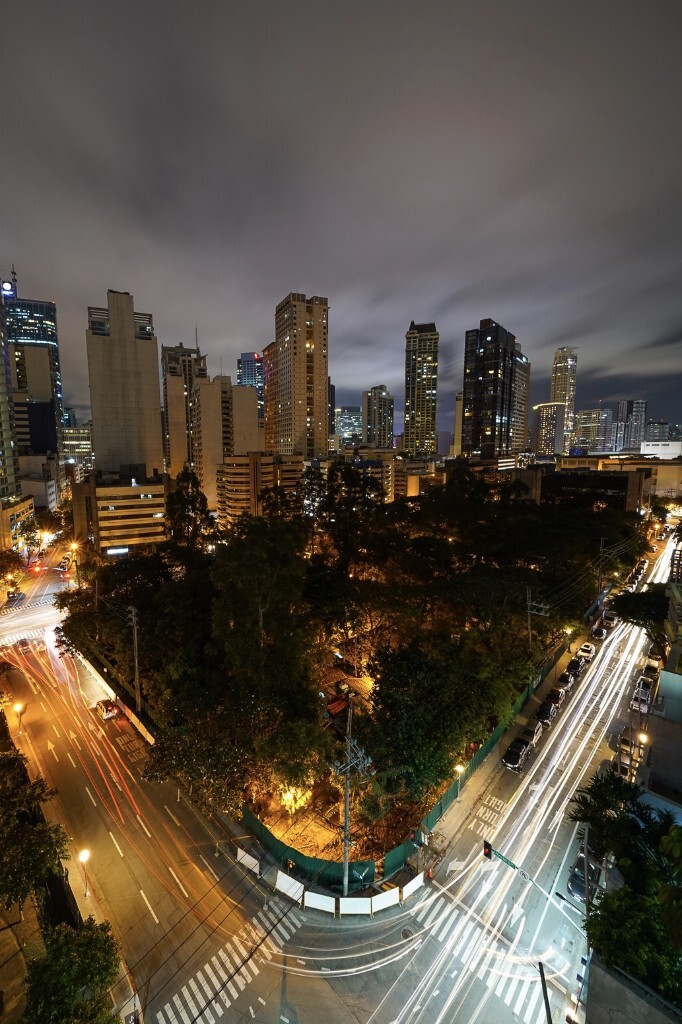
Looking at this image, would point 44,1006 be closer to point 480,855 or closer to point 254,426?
point 480,855

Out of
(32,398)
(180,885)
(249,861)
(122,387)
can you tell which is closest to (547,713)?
(249,861)

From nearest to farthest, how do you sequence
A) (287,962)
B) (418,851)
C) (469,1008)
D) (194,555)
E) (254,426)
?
1. (469,1008)
2. (287,962)
3. (418,851)
4. (194,555)
5. (254,426)

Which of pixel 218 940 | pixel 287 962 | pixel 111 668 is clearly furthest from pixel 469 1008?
pixel 111 668

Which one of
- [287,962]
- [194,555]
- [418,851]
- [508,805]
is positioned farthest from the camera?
[194,555]

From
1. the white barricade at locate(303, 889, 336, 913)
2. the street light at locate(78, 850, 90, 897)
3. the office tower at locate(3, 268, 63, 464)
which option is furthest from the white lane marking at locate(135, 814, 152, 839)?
the office tower at locate(3, 268, 63, 464)

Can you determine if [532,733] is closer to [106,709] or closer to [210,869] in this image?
[210,869]

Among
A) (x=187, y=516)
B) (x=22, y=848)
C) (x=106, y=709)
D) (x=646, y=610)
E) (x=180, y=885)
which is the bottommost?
(x=180, y=885)

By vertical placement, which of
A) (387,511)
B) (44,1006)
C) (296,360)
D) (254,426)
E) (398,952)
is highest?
(296,360)
